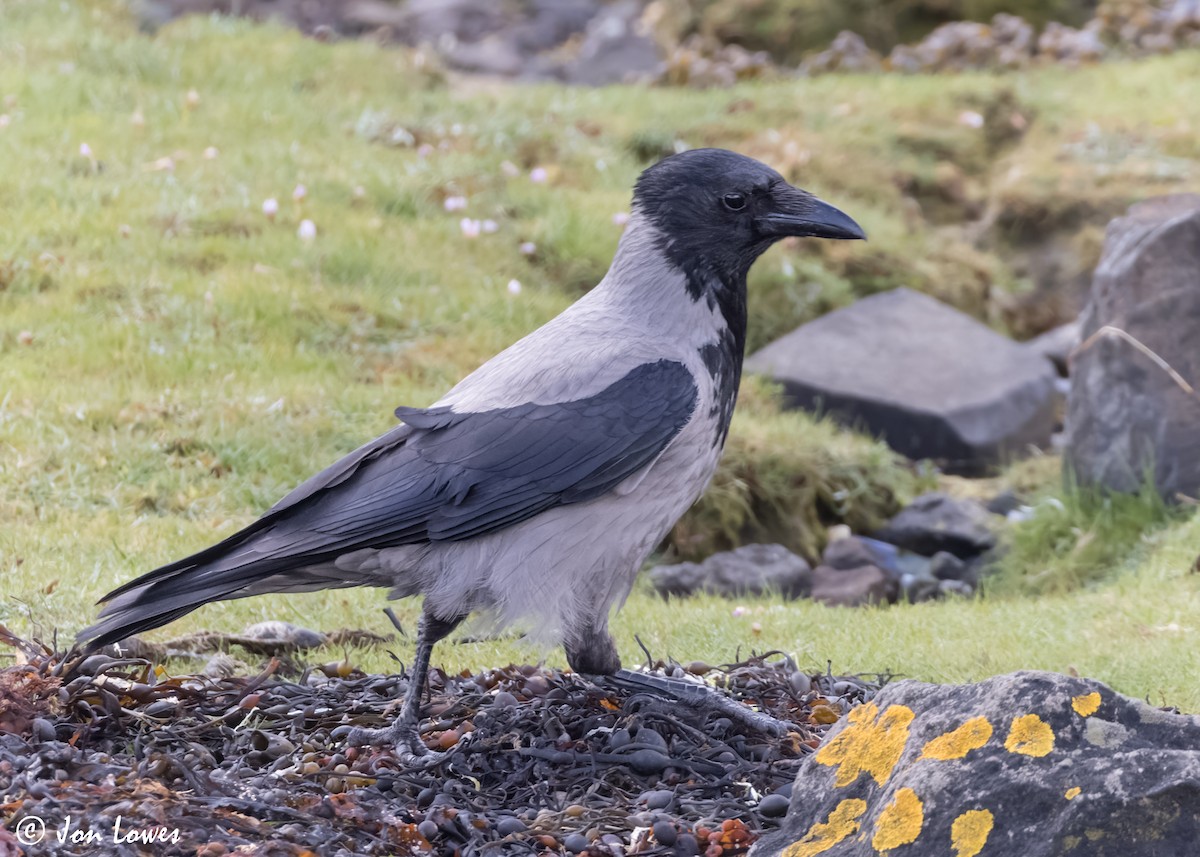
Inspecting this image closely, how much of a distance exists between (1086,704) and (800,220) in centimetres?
172

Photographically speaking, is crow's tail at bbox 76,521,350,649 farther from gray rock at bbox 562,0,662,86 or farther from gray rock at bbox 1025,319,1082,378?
gray rock at bbox 562,0,662,86

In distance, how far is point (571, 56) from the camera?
1839 centimetres

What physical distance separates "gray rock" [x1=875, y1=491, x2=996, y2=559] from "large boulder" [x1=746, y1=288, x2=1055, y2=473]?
2.97 ft

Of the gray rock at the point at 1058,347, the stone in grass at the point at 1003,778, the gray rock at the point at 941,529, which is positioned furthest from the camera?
the gray rock at the point at 1058,347

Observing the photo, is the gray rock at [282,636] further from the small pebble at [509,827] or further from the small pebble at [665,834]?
the small pebble at [665,834]

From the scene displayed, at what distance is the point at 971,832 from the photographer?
2885 millimetres

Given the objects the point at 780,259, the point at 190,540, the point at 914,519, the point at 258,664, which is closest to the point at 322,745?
the point at 258,664

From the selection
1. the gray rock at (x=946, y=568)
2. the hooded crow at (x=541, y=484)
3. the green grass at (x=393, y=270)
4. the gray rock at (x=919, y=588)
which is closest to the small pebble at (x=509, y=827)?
the hooded crow at (x=541, y=484)

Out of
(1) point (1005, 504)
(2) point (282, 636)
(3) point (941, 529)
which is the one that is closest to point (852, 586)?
(3) point (941, 529)

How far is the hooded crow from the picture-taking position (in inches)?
153

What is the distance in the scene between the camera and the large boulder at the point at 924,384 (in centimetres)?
874

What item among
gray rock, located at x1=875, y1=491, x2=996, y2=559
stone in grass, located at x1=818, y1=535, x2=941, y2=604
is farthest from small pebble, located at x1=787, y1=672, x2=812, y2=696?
gray rock, located at x1=875, y1=491, x2=996, y2=559

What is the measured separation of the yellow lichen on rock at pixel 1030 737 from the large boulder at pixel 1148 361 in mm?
4474

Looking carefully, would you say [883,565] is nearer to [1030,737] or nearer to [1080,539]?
[1080,539]
